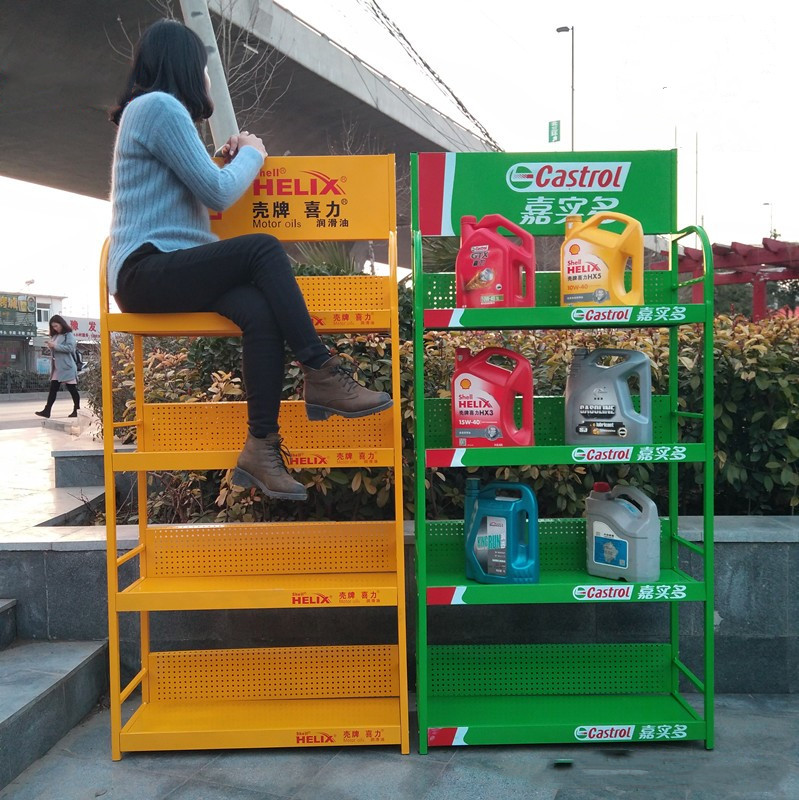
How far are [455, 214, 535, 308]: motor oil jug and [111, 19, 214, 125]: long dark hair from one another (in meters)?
1.10

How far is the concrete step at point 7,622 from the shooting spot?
3111mm

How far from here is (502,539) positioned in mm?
2777

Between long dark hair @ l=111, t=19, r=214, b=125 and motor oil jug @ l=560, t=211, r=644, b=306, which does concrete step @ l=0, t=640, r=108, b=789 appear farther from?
motor oil jug @ l=560, t=211, r=644, b=306

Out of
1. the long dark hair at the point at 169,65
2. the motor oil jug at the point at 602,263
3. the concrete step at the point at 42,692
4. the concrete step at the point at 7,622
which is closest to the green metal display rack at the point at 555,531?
the motor oil jug at the point at 602,263

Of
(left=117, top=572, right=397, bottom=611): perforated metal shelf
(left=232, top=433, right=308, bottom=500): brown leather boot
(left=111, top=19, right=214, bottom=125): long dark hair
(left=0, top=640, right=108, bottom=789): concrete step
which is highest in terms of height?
(left=111, top=19, right=214, bottom=125): long dark hair

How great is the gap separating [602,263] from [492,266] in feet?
1.37

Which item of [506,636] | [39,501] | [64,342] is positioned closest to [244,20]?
[64,342]

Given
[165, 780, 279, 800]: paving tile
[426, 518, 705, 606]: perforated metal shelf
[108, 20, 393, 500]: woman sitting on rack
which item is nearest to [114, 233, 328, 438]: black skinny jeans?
[108, 20, 393, 500]: woman sitting on rack

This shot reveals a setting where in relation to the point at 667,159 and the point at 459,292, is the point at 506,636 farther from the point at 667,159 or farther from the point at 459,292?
the point at 667,159

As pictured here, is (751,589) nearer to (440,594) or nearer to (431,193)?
(440,594)

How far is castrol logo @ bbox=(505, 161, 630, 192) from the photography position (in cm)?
288

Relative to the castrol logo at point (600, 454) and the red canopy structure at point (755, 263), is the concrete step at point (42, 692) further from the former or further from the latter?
Answer: the red canopy structure at point (755, 263)

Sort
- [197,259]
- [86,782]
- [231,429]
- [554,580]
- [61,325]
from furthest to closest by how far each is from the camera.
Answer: [61,325]
[231,429]
[554,580]
[86,782]
[197,259]

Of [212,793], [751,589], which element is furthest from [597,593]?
[212,793]
